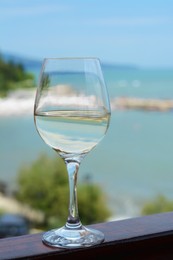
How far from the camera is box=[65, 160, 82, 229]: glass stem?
452mm

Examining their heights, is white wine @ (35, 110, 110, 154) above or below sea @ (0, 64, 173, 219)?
above

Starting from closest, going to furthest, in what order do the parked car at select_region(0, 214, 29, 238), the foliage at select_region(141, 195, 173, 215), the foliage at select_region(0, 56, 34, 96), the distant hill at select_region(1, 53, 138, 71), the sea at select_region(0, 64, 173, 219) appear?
1. the foliage at select_region(0, 56, 34, 96)
2. the distant hill at select_region(1, 53, 138, 71)
3. the parked car at select_region(0, 214, 29, 238)
4. the sea at select_region(0, 64, 173, 219)
5. the foliage at select_region(141, 195, 173, 215)

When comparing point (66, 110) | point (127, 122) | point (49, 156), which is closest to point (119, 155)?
point (127, 122)

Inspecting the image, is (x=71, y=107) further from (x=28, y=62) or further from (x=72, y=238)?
(x=28, y=62)

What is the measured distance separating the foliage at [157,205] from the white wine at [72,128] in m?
3.97

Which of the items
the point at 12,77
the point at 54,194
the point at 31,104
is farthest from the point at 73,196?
the point at 54,194

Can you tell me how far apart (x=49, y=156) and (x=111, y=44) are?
0.98m

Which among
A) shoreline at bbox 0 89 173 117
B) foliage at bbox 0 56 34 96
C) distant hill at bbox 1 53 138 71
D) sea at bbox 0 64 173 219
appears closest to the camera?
shoreline at bbox 0 89 173 117

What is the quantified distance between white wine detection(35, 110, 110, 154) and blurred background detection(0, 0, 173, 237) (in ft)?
10.8

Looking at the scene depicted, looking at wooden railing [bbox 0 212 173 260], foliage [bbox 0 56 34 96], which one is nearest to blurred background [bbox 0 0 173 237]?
foliage [bbox 0 56 34 96]

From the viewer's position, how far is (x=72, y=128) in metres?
0.42

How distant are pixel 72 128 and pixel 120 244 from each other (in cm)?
11

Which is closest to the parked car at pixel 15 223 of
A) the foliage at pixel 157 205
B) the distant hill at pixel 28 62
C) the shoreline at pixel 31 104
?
the shoreline at pixel 31 104

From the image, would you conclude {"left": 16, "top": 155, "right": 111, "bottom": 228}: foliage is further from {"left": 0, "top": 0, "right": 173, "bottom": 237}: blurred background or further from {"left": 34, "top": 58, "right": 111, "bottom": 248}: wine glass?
{"left": 34, "top": 58, "right": 111, "bottom": 248}: wine glass
